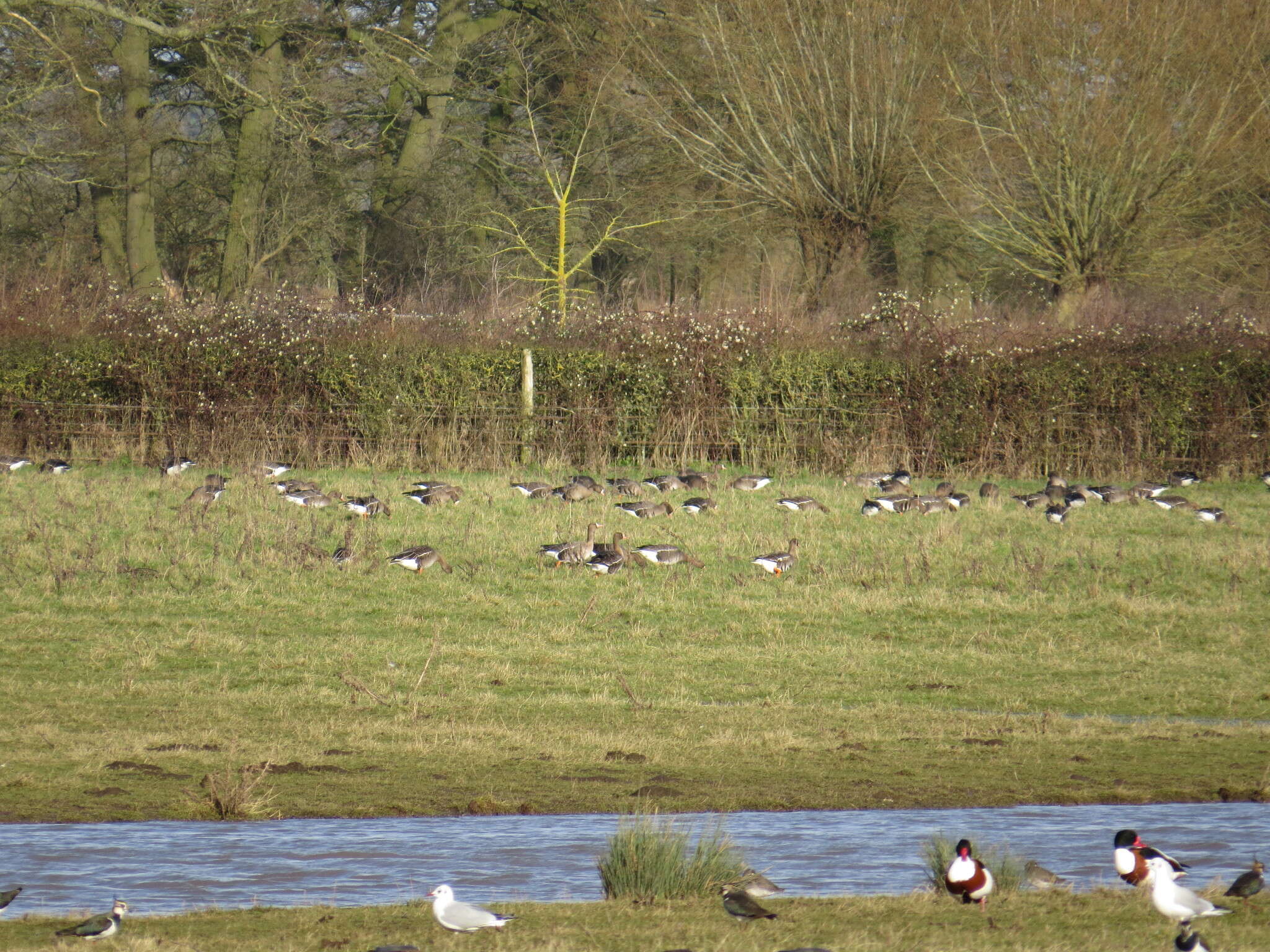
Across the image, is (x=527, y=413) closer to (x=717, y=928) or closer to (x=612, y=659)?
(x=612, y=659)

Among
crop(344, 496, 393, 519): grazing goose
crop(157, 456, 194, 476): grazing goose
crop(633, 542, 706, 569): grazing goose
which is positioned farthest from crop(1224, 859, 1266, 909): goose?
crop(157, 456, 194, 476): grazing goose

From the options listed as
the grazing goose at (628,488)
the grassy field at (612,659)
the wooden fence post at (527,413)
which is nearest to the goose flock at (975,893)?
the grassy field at (612,659)

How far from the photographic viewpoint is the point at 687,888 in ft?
26.7

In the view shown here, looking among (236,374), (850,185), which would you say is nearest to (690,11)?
(850,185)

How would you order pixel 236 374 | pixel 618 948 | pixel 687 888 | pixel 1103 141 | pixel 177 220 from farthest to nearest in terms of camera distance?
pixel 177 220
pixel 1103 141
pixel 236 374
pixel 687 888
pixel 618 948

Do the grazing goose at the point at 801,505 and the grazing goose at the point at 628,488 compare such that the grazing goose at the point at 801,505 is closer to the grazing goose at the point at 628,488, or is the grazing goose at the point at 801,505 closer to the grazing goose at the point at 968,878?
the grazing goose at the point at 628,488

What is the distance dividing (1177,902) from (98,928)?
490 centimetres

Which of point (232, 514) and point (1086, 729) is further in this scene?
point (232, 514)

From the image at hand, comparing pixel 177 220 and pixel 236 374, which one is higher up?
pixel 177 220

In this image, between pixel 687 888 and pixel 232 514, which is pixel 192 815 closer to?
pixel 687 888

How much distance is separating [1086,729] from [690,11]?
33.0m

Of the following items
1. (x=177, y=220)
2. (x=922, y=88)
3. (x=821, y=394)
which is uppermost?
(x=922, y=88)

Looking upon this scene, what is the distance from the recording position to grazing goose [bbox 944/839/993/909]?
765 centimetres

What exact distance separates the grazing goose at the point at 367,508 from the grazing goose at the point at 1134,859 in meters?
15.6
